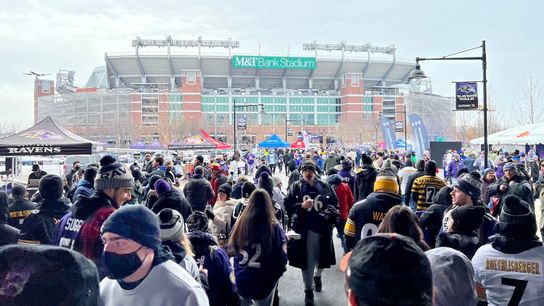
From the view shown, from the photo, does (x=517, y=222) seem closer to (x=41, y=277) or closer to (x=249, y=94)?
(x=41, y=277)

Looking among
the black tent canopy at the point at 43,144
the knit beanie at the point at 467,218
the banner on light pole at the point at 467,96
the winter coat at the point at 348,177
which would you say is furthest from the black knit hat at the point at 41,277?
A: the banner on light pole at the point at 467,96

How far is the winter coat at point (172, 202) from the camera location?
555 centimetres

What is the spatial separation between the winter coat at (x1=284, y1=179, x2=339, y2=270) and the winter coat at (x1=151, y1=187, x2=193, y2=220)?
58.7 inches

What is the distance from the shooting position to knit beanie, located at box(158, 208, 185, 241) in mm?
3062

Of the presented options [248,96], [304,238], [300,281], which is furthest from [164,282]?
[248,96]

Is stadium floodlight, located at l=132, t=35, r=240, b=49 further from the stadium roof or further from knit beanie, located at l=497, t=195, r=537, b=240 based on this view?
knit beanie, located at l=497, t=195, r=537, b=240

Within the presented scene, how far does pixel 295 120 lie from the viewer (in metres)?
112

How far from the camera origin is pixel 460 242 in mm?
3529

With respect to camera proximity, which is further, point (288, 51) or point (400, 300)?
point (288, 51)

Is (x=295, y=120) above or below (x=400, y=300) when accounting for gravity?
above

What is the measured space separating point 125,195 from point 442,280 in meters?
2.81

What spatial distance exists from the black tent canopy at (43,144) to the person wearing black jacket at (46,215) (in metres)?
5.50

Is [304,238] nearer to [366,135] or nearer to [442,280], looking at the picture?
[442,280]

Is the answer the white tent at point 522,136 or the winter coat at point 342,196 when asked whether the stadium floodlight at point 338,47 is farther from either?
the winter coat at point 342,196
